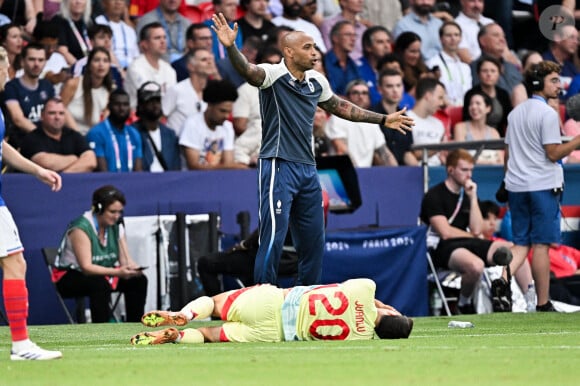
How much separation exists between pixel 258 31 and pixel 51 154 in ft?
14.3

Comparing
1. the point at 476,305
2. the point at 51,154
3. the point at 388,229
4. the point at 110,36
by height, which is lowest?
the point at 476,305

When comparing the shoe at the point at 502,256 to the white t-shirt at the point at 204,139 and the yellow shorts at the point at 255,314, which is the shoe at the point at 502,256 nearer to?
the white t-shirt at the point at 204,139

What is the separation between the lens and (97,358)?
26.5 ft

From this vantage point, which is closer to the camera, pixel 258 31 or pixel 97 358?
pixel 97 358

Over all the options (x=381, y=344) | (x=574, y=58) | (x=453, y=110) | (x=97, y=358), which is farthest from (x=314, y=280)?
(x=574, y=58)

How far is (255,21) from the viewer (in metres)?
18.2

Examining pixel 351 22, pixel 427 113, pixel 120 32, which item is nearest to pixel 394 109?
pixel 427 113

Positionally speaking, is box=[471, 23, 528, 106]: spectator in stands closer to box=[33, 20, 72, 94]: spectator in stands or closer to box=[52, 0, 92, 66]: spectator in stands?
box=[52, 0, 92, 66]: spectator in stands

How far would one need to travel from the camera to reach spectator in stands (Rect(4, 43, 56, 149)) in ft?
49.4

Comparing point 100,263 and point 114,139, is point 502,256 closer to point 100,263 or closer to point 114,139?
point 100,263

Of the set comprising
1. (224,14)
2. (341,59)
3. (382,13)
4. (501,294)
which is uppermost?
(382,13)

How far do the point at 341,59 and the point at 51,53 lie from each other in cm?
426

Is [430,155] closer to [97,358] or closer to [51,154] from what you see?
[51,154]

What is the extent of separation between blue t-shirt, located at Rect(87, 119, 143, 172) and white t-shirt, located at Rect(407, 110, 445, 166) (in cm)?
401
